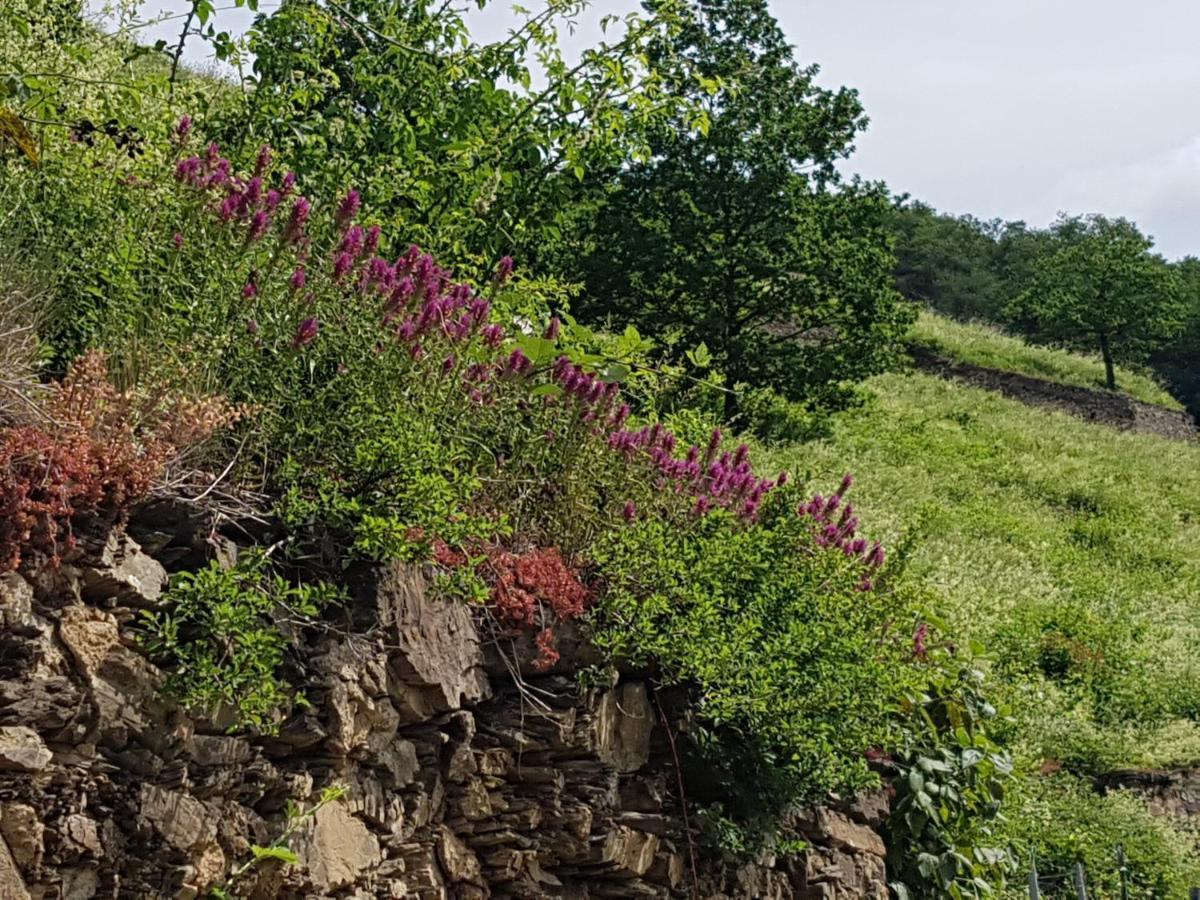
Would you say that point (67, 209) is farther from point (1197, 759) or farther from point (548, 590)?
point (1197, 759)

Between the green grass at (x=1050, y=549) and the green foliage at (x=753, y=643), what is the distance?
3.89 m

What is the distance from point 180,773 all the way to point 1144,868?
10318 millimetres

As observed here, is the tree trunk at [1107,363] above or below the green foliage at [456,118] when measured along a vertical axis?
above

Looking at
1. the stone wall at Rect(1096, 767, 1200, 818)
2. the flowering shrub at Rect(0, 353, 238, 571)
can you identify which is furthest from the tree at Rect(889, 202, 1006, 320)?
the flowering shrub at Rect(0, 353, 238, 571)

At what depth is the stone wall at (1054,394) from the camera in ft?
114

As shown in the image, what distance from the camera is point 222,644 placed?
353 centimetres

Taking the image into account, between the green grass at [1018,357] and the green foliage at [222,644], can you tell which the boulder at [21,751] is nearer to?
the green foliage at [222,644]

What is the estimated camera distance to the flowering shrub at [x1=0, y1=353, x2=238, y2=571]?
10.3 ft

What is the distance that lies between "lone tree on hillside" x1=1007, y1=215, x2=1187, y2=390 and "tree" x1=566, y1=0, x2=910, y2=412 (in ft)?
75.0

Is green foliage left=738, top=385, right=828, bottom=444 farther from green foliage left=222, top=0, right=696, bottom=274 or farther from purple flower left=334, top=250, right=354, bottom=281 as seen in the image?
purple flower left=334, top=250, right=354, bottom=281

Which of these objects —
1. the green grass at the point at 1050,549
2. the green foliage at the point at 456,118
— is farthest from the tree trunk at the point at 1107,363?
the green foliage at the point at 456,118

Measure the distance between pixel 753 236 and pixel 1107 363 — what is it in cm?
2436

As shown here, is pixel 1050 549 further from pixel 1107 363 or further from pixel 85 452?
pixel 1107 363

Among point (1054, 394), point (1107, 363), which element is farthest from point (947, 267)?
point (1054, 394)
